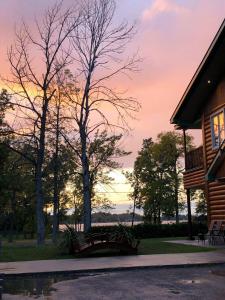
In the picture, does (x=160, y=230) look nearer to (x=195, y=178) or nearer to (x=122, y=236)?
(x=195, y=178)

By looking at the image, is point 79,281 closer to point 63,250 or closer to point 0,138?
point 63,250

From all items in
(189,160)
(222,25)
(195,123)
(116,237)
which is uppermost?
(222,25)

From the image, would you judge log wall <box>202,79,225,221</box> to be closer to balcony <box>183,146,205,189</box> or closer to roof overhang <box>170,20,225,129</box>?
roof overhang <box>170,20,225,129</box>

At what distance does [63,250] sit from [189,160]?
39.3ft

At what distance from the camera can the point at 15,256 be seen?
62.2ft

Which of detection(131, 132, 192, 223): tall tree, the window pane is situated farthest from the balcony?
detection(131, 132, 192, 223): tall tree

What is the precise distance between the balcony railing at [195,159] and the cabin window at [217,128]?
2.09 metres

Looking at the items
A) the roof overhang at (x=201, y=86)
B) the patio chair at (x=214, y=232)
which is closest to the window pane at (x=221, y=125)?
the roof overhang at (x=201, y=86)

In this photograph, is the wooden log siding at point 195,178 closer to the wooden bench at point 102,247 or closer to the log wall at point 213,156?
the log wall at point 213,156

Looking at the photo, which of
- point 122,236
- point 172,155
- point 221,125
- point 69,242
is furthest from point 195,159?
point 172,155

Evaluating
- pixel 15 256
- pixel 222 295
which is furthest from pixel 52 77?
pixel 222 295

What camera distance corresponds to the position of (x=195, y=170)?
27.7m

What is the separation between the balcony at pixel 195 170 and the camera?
27031mm

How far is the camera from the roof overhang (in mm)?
22841
